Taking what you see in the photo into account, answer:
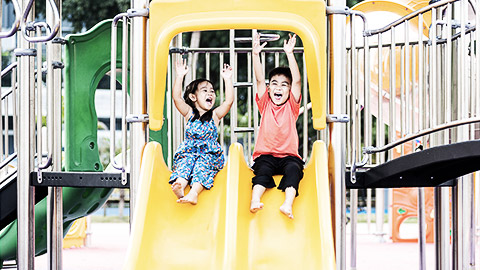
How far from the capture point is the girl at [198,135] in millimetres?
4809

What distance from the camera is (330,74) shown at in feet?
15.9

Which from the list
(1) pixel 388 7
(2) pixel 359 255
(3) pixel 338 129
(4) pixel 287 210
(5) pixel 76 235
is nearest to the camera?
(4) pixel 287 210

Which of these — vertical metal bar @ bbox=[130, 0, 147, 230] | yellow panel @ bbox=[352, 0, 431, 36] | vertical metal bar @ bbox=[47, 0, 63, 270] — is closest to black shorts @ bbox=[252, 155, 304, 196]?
vertical metal bar @ bbox=[130, 0, 147, 230]

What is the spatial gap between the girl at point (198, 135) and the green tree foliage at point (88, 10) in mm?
12948

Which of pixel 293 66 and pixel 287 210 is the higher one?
pixel 293 66

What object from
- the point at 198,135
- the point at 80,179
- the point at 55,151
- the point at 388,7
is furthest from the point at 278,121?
the point at 388,7

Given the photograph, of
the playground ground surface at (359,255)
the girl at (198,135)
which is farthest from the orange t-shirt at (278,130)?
the playground ground surface at (359,255)

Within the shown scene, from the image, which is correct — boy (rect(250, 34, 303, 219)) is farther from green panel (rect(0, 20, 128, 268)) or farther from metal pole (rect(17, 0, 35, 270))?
metal pole (rect(17, 0, 35, 270))

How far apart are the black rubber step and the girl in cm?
99

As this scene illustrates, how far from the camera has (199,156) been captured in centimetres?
496

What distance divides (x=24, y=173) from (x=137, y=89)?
3.68 ft

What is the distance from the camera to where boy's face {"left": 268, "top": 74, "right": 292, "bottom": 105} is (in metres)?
5.04

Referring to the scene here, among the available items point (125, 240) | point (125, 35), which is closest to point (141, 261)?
point (125, 35)

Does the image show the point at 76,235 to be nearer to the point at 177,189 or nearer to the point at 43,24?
the point at 43,24
